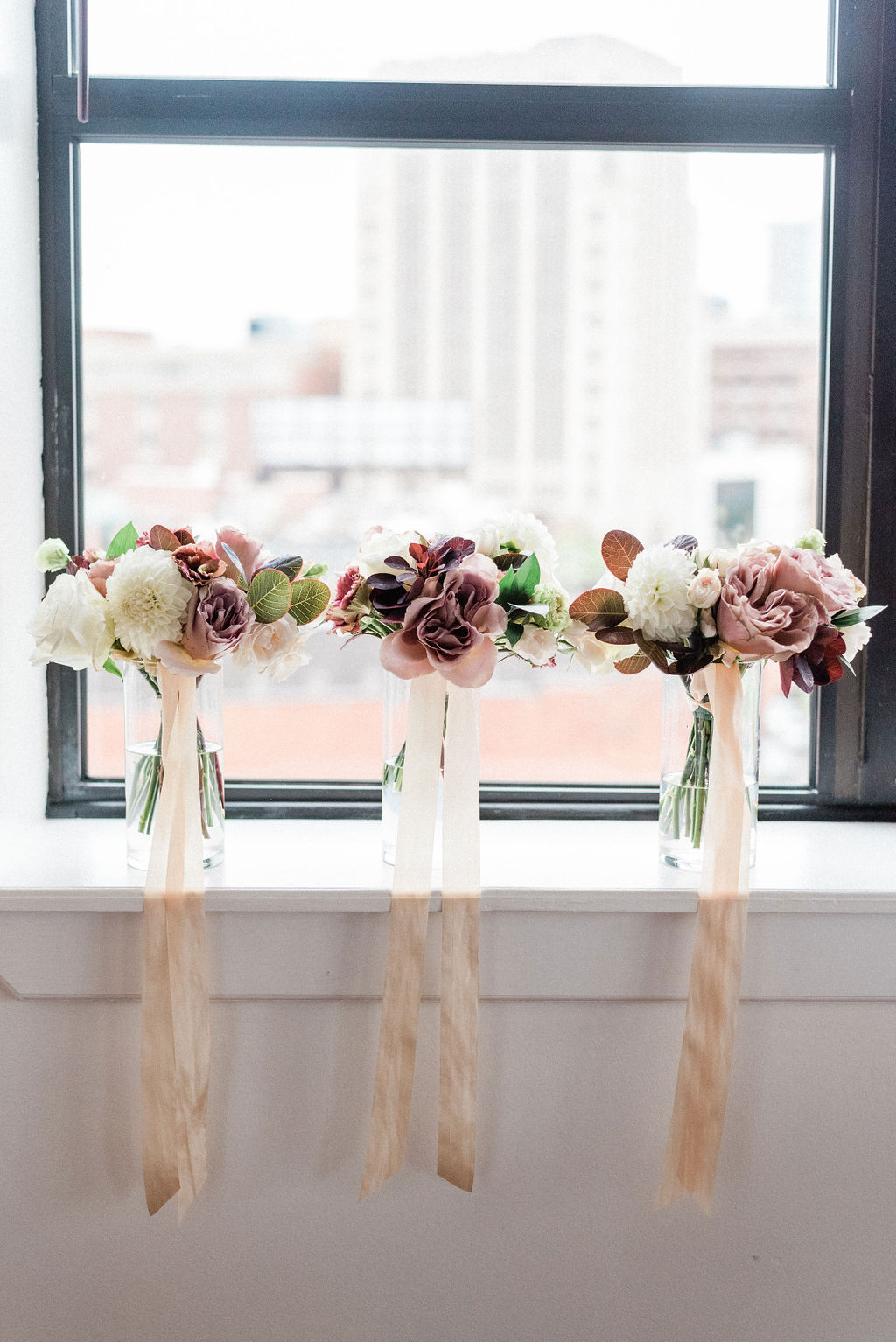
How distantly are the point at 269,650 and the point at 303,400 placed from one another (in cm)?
43

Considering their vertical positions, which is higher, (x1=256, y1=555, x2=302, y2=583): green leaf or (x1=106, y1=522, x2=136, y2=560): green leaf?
(x1=106, y1=522, x2=136, y2=560): green leaf

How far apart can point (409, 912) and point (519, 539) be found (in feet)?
1.25

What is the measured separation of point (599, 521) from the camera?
1.21m

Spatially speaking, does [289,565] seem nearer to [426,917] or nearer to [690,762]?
[426,917]

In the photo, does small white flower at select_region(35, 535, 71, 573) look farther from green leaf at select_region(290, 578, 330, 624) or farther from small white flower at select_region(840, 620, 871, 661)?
small white flower at select_region(840, 620, 871, 661)

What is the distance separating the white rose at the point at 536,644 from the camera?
93 cm

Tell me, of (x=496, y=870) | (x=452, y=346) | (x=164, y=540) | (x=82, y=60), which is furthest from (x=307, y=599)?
(x=82, y=60)

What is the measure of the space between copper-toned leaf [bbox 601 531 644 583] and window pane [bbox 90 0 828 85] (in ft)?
2.05

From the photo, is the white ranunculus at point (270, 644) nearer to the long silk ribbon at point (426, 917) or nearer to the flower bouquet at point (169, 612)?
the flower bouquet at point (169, 612)

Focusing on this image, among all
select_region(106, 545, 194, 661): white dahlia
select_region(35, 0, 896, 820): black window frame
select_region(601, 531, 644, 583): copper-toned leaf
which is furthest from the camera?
select_region(35, 0, 896, 820): black window frame

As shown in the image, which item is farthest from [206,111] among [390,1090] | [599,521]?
[390,1090]

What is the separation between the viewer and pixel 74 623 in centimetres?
88

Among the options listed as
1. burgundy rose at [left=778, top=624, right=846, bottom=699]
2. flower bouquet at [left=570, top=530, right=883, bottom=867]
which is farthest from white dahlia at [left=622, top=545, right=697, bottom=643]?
burgundy rose at [left=778, top=624, right=846, bottom=699]

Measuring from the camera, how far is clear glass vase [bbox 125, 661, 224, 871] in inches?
39.2
